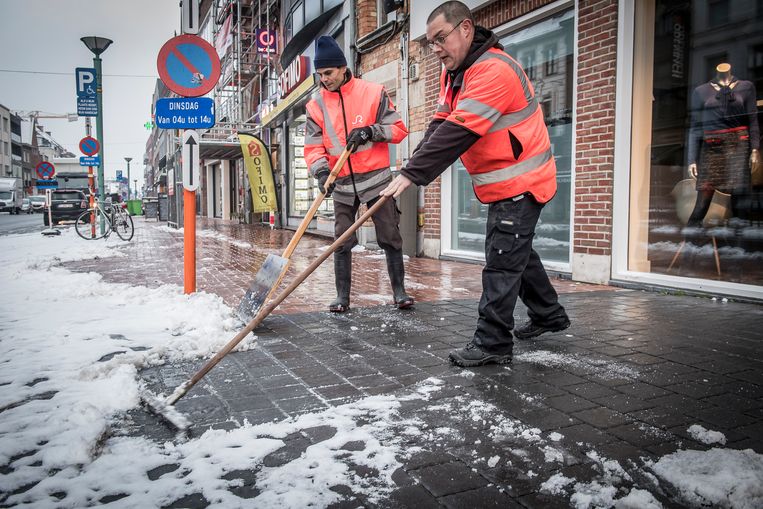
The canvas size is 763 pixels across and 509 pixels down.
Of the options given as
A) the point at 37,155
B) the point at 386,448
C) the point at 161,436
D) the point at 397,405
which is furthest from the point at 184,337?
the point at 37,155

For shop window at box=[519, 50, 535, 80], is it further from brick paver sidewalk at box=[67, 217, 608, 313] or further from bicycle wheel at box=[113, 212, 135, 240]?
bicycle wheel at box=[113, 212, 135, 240]

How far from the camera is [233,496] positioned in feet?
6.08

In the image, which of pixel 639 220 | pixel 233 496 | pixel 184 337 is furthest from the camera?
pixel 639 220

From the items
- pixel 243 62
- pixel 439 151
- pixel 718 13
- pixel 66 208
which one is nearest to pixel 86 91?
pixel 66 208

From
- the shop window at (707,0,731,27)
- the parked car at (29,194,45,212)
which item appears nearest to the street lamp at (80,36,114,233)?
the shop window at (707,0,731,27)

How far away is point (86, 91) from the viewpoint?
53.4 ft

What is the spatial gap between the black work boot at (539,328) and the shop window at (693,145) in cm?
280

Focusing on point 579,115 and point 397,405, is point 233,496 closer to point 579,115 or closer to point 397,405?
point 397,405

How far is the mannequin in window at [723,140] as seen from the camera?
593 cm

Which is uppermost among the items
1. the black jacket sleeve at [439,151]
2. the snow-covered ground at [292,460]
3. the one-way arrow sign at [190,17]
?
the one-way arrow sign at [190,17]

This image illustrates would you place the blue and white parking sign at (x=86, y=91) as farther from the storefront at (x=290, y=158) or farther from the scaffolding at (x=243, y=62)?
the storefront at (x=290, y=158)

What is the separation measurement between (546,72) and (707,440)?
Result: 20.2ft

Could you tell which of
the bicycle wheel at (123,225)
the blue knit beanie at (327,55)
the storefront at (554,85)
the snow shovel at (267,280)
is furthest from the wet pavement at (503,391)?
the bicycle wheel at (123,225)

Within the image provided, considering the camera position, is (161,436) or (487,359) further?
(487,359)
